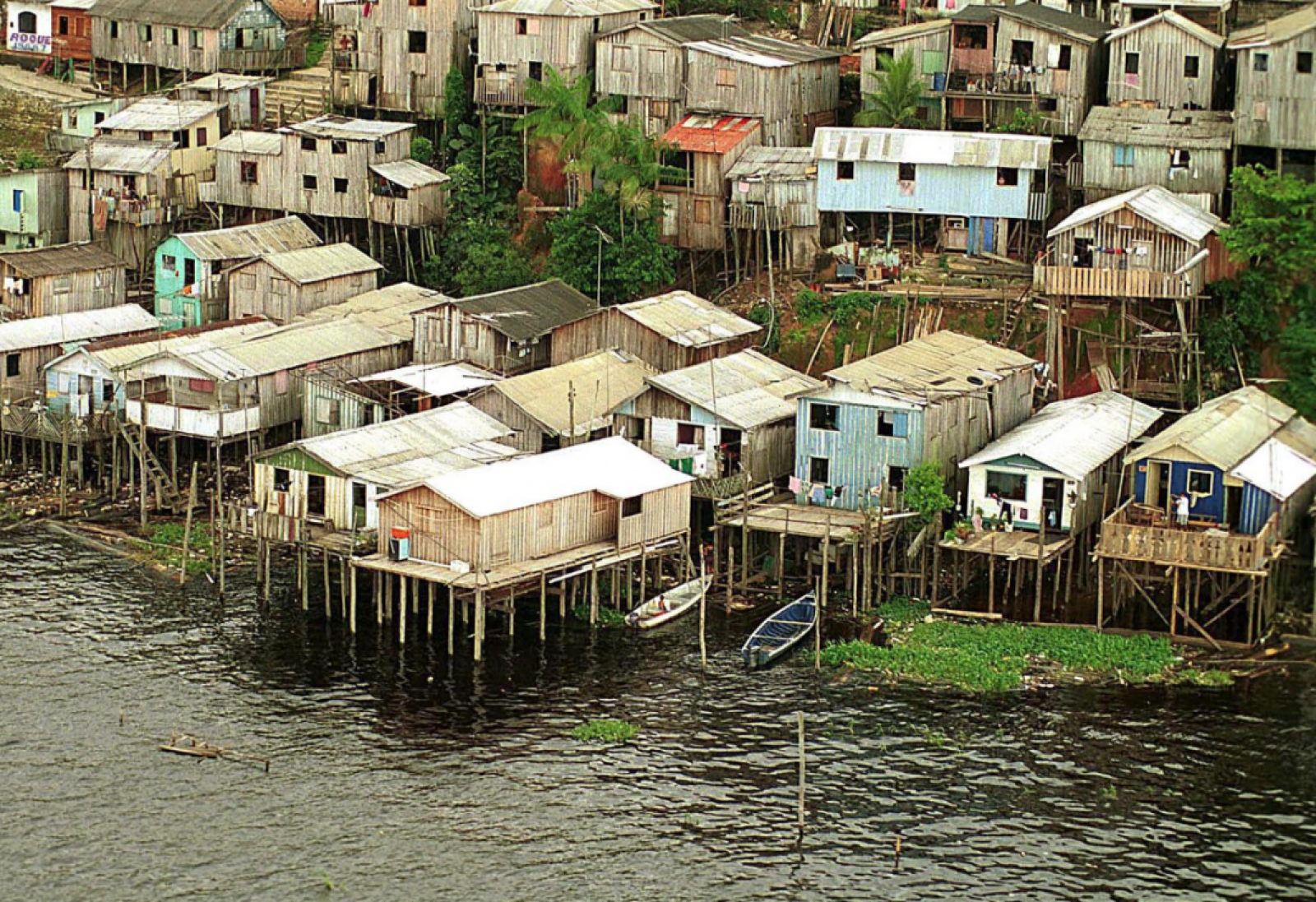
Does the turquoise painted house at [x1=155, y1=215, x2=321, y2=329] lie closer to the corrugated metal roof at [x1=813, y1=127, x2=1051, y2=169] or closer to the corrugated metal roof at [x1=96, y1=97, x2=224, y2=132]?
the corrugated metal roof at [x1=96, y1=97, x2=224, y2=132]

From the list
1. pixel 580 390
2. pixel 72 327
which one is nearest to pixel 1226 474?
pixel 580 390

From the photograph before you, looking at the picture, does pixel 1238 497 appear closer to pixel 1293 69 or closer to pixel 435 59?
pixel 1293 69

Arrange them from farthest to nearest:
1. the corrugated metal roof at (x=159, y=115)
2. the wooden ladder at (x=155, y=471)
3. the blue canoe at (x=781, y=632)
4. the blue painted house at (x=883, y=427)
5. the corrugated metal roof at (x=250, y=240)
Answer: the corrugated metal roof at (x=159, y=115) < the corrugated metal roof at (x=250, y=240) < the wooden ladder at (x=155, y=471) < the blue painted house at (x=883, y=427) < the blue canoe at (x=781, y=632)

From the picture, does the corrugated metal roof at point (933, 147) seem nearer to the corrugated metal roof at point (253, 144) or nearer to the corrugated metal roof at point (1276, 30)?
the corrugated metal roof at point (1276, 30)

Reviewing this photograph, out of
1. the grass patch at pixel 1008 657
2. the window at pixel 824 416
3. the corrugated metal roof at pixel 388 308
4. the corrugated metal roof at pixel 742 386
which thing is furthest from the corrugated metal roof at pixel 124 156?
the grass patch at pixel 1008 657

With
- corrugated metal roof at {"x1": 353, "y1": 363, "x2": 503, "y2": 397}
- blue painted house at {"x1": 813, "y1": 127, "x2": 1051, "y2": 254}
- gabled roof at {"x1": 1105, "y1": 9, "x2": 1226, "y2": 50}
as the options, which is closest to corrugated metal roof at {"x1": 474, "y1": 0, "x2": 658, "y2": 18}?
blue painted house at {"x1": 813, "y1": 127, "x2": 1051, "y2": 254}

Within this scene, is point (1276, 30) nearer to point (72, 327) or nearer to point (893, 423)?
point (893, 423)

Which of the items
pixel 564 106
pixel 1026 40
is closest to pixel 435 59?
pixel 564 106
